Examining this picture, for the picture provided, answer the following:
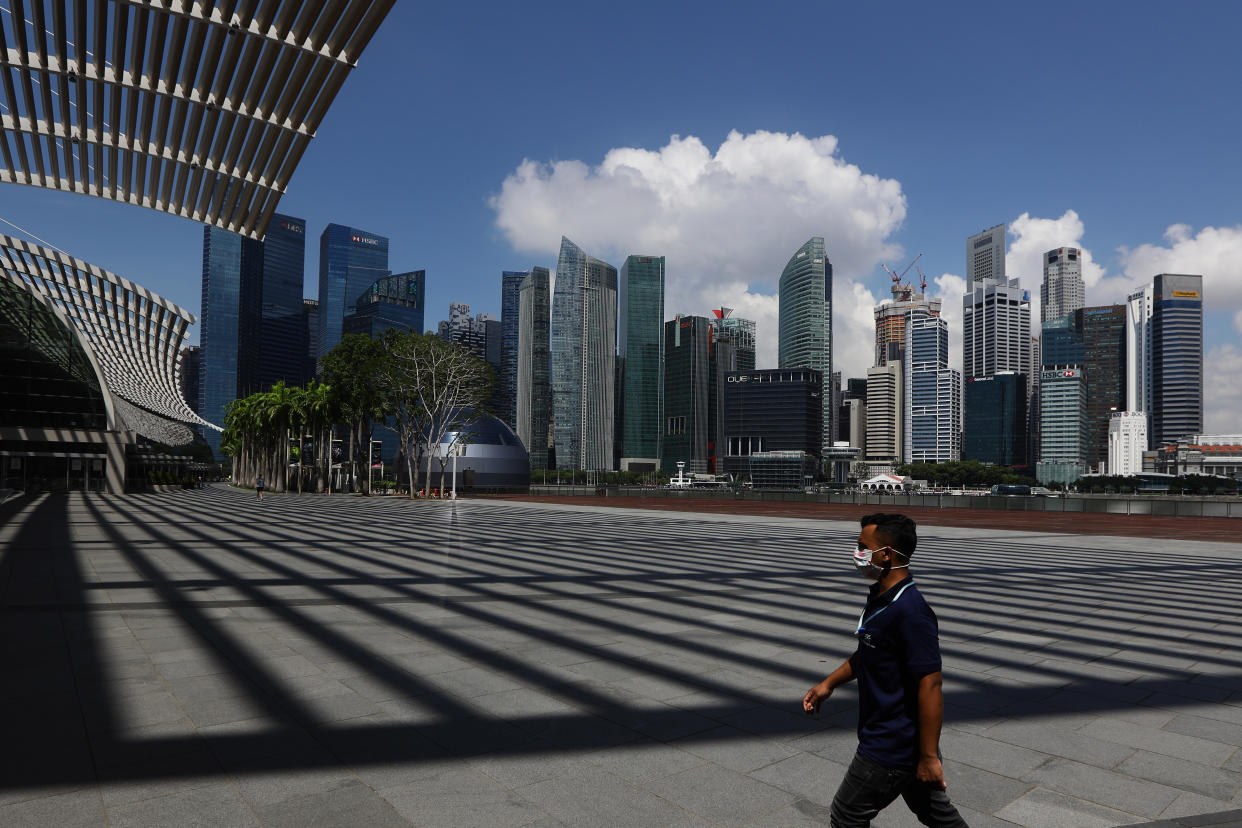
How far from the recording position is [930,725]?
2615 millimetres

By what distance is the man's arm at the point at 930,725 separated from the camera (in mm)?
2609

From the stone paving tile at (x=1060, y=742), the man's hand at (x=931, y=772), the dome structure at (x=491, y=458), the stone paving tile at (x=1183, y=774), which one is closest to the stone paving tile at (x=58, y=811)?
the man's hand at (x=931, y=772)

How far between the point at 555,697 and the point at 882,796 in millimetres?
3484

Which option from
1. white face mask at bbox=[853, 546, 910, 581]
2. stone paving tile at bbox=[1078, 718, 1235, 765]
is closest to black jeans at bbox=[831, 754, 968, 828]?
white face mask at bbox=[853, 546, 910, 581]

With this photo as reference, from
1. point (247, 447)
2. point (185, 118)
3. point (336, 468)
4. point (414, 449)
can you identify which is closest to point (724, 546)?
point (185, 118)

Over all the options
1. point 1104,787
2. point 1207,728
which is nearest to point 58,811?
point 1104,787

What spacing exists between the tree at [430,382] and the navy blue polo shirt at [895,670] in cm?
4212

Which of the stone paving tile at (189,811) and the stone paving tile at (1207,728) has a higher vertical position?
the stone paving tile at (189,811)

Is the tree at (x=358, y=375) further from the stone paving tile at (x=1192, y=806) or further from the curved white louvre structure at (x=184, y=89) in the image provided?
the stone paving tile at (x=1192, y=806)

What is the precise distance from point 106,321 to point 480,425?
2385 inches

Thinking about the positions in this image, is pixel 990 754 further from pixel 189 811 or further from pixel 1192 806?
pixel 189 811

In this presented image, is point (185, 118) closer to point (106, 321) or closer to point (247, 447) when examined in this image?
point (106, 321)

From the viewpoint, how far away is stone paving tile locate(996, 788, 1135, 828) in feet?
12.3

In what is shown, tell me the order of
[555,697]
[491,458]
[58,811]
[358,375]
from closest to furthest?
[58,811] < [555,697] < [358,375] < [491,458]
